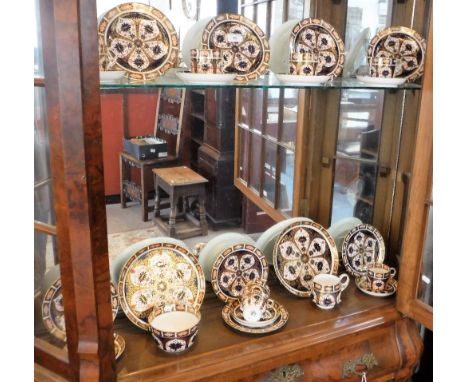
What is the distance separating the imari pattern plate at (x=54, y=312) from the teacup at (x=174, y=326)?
17cm

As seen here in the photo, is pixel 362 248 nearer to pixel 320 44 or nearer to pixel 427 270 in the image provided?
pixel 427 270

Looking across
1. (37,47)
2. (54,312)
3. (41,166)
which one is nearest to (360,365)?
(54,312)

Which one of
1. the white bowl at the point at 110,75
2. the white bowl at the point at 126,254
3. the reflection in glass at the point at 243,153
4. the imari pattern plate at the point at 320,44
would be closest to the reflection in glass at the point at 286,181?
the reflection in glass at the point at 243,153

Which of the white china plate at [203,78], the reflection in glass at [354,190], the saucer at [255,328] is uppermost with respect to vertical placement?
the white china plate at [203,78]

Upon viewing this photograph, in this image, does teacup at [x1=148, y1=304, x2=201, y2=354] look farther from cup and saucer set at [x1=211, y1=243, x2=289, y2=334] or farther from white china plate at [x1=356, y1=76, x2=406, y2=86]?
white china plate at [x1=356, y1=76, x2=406, y2=86]

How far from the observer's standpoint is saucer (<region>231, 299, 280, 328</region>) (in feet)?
3.12

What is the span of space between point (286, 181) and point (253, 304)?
0.48 meters

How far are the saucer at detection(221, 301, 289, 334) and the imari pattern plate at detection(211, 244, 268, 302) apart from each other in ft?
0.12

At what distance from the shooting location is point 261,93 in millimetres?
1237

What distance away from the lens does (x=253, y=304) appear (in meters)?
0.96

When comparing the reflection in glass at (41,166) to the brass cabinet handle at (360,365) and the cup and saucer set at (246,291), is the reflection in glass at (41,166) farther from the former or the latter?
the brass cabinet handle at (360,365)

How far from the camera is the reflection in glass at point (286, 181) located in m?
1.33

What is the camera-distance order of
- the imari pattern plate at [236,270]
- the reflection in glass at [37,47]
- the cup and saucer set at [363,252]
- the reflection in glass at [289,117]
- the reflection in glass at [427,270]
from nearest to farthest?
the reflection in glass at [37,47], the reflection in glass at [427,270], the imari pattern plate at [236,270], the cup and saucer set at [363,252], the reflection in glass at [289,117]

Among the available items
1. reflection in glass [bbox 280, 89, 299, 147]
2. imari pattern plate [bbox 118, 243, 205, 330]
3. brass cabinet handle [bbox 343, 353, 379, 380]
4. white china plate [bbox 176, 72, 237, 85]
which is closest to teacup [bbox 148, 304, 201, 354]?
imari pattern plate [bbox 118, 243, 205, 330]
